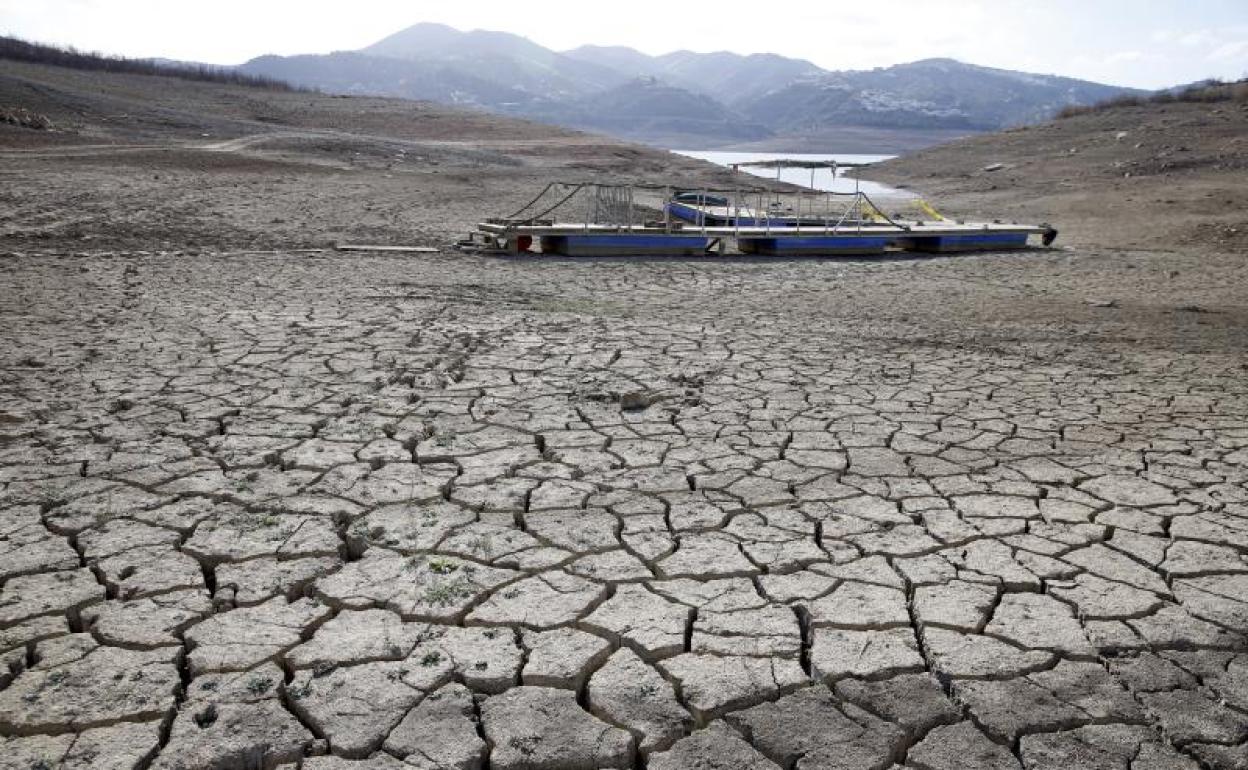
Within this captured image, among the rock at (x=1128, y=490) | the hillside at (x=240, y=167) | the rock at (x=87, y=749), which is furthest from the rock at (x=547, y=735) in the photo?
the hillside at (x=240, y=167)

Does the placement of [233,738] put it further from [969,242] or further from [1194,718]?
[969,242]

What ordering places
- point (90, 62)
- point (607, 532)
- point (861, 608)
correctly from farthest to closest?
point (90, 62)
point (607, 532)
point (861, 608)

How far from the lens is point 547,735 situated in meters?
2.18

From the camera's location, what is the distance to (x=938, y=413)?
4.77 meters

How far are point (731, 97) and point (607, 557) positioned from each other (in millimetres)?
197788

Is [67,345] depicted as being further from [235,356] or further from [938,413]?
[938,413]

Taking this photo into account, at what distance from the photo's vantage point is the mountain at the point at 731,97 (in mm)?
95062

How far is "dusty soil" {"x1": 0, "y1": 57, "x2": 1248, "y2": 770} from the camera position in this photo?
2.24 meters

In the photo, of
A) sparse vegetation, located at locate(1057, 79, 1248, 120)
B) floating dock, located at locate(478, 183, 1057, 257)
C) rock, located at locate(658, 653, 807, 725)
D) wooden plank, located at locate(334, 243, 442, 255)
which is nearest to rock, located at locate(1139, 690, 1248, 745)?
rock, located at locate(658, 653, 807, 725)

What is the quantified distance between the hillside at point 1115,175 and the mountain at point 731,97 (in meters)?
43.1

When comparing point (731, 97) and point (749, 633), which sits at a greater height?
point (731, 97)

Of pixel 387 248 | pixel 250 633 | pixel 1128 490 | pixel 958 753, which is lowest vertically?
pixel 958 753

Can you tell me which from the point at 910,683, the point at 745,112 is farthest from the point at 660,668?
the point at 745,112

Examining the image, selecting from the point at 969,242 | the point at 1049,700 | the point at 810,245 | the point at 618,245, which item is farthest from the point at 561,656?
the point at 969,242
